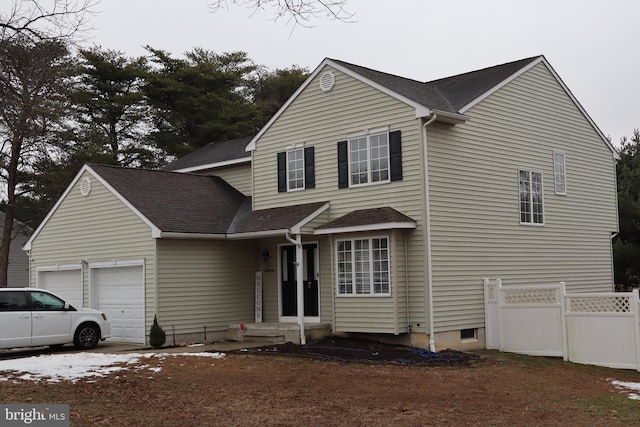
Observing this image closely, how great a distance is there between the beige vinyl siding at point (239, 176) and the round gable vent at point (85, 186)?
Answer: 14.5 ft

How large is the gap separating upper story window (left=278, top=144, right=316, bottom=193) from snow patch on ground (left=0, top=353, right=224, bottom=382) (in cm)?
555

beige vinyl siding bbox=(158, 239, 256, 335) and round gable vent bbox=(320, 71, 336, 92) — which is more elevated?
round gable vent bbox=(320, 71, 336, 92)

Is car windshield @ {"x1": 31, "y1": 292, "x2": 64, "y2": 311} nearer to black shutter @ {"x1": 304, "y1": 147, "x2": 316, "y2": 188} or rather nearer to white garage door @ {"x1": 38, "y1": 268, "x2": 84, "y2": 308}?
white garage door @ {"x1": 38, "y1": 268, "x2": 84, "y2": 308}

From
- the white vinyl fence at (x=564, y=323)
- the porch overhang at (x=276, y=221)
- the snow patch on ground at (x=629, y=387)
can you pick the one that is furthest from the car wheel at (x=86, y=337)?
the snow patch on ground at (x=629, y=387)

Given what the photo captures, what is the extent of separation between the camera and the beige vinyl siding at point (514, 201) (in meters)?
16.9

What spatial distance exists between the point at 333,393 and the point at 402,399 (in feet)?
3.63

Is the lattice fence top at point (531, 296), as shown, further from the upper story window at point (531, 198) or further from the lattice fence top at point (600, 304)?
the upper story window at point (531, 198)

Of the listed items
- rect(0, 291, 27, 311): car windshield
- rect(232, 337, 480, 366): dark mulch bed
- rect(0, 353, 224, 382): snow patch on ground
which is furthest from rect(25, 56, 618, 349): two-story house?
rect(0, 291, 27, 311): car windshield

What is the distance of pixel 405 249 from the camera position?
16625 mm

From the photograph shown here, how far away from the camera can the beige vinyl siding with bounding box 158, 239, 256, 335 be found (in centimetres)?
1822

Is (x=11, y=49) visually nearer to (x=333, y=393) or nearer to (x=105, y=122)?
(x=333, y=393)

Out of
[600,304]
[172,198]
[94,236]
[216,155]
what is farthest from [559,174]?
[94,236]

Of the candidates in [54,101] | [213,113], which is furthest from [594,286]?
[213,113]

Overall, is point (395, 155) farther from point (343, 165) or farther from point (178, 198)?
point (178, 198)
